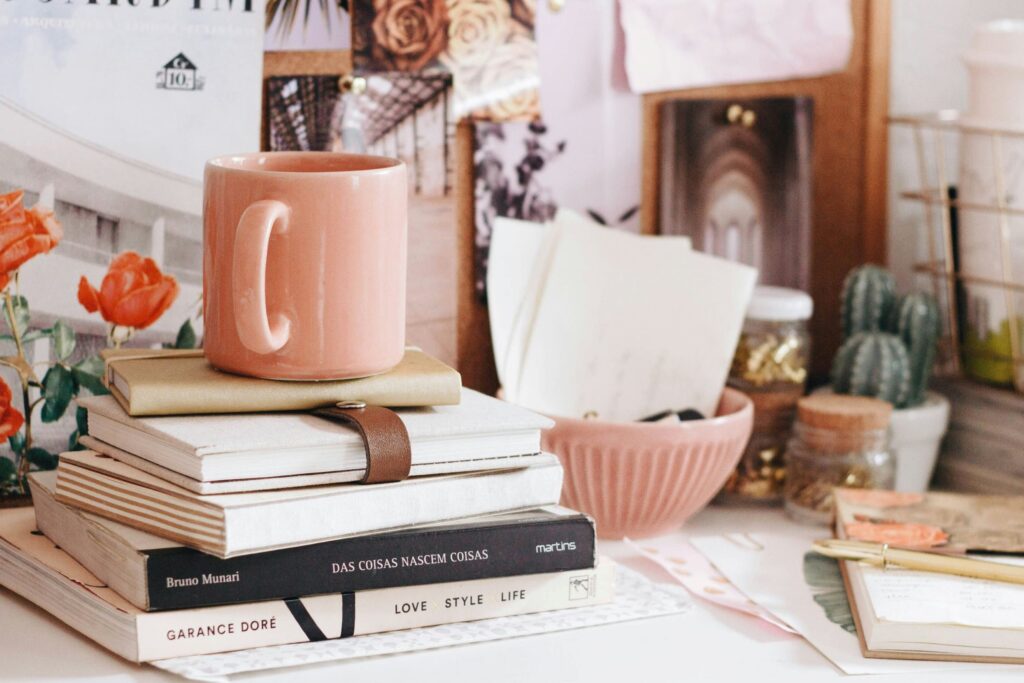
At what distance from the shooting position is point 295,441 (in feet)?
2.09

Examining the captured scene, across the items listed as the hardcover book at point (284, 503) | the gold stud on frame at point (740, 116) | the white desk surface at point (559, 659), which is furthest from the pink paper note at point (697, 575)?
the gold stud on frame at point (740, 116)

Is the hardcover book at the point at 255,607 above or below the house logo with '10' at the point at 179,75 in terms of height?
below

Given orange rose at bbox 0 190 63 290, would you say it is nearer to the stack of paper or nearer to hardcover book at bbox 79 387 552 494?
hardcover book at bbox 79 387 552 494

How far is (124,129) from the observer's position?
84 centimetres

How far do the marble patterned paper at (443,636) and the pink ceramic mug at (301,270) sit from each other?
0.14 metres

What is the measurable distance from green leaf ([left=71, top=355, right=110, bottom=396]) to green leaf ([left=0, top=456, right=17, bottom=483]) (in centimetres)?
7

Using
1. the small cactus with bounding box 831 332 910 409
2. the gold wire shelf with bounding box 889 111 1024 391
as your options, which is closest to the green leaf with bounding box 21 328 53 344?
the small cactus with bounding box 831 332 910 409

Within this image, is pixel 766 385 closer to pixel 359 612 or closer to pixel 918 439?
pixel 918 439

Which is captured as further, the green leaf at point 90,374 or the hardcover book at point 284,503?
the green leaf at point 90,374

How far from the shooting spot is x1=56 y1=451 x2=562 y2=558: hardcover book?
616 mm

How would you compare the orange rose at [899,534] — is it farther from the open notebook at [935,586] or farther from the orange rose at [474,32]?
the orange rose at [474,32]

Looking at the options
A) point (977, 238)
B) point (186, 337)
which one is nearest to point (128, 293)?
point (186, 337)

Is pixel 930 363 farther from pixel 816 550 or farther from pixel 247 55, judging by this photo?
pixel 247 55

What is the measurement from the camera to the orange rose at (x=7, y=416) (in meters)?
0.83
